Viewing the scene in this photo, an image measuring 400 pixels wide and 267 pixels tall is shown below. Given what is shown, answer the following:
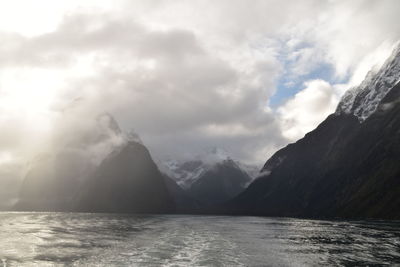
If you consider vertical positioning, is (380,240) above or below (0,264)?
above

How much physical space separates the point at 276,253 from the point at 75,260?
4941 cm

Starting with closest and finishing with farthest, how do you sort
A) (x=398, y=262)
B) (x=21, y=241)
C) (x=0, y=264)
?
(x=0, y=264), (x=398, y=262), (x=21, y=241)

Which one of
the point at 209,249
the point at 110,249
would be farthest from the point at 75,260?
the point at 209,249

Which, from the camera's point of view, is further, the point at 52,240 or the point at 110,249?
the point at 52,240

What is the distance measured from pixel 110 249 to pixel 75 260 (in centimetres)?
2153

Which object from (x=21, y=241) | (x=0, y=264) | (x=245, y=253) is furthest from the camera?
(x=21, y=241)

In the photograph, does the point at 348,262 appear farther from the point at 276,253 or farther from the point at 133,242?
the point at 133,242

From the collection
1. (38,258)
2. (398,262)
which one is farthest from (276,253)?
(38,258)

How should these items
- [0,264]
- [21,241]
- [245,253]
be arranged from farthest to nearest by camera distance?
[21,241], [245,253], [0,264]

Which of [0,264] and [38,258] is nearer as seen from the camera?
[0,264]

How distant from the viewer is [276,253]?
368ft

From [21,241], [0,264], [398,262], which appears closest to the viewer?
[0,264]

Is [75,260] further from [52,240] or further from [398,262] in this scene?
[398,262]

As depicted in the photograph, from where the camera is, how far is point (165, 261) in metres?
93.4
